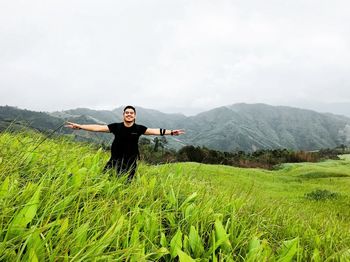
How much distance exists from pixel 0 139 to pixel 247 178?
20674 mm

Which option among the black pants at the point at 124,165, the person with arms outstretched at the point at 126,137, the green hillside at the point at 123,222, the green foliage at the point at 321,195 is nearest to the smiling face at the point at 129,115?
the person with arms outstretched at the point at 126,137

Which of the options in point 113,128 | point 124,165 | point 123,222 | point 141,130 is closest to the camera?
point 123,222

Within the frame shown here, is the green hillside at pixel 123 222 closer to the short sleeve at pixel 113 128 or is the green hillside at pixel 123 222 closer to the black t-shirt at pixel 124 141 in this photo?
the black t-shirt at pixel 124 141

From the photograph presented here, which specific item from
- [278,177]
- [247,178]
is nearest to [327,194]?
[247,178]

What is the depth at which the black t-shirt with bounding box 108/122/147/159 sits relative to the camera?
892 centimetres

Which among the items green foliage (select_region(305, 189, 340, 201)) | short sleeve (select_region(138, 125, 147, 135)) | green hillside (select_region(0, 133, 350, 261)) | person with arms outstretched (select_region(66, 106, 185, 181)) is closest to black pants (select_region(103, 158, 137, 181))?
person with arms outstretched (select_region(66, 106, 185, 181))

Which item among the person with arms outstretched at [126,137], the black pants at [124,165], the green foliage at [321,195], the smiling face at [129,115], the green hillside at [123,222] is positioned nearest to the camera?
the green hillside at [123,222]

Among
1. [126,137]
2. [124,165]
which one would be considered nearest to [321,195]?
[126,137]

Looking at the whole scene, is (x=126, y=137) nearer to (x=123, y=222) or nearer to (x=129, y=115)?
(x=129, y=115)

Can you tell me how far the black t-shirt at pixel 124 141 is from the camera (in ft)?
29.3

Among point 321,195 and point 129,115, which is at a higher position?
point 129,115

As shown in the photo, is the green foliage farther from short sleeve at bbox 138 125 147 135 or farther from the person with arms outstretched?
the person with arms outstretched

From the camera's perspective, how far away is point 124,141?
9008 mm

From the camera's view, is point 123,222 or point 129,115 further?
point 129,115
